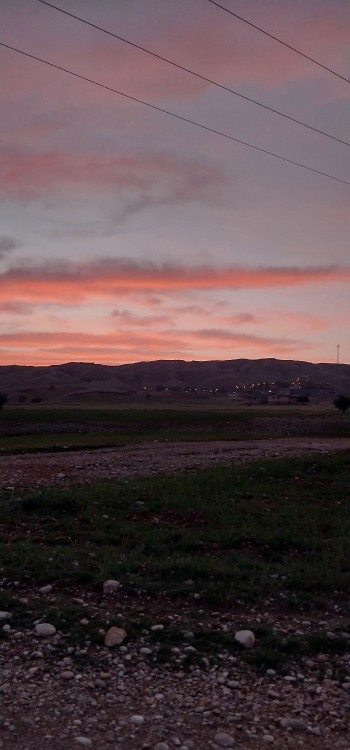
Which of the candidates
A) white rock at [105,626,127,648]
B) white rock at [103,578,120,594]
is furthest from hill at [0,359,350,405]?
white rock at [105,626,127,648]

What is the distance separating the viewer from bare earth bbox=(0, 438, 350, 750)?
15.9 feet

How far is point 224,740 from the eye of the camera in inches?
190

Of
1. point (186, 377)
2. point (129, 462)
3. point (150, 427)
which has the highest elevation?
point (186, 377)

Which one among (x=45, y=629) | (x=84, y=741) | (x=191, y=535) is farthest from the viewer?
(x=191, y=535)

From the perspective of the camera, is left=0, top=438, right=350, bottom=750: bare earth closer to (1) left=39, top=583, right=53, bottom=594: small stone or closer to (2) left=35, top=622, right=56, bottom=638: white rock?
(2) left=35, top=622, right=56, bottom=638: white rock

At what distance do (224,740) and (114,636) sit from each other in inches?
74.7

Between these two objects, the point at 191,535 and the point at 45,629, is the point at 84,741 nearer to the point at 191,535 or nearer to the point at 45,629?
the point at 45,629

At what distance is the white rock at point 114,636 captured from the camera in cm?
640

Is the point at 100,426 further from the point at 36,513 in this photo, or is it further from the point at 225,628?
the point at 225,628

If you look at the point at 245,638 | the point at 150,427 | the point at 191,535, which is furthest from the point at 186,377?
the point at 245,638

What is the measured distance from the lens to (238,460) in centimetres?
1836

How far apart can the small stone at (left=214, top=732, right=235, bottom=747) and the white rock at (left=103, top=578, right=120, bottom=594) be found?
3.12 meters

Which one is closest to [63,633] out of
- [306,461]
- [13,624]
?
[13,624]

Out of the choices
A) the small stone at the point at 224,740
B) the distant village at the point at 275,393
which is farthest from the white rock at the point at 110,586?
the distant village at the point at 275,393
